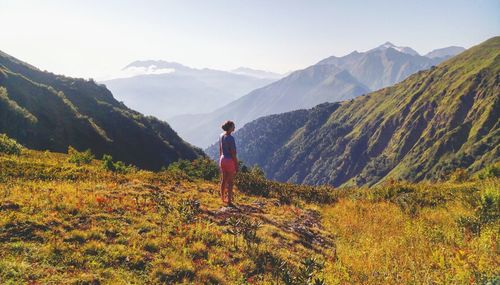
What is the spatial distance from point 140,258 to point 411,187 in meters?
17.4

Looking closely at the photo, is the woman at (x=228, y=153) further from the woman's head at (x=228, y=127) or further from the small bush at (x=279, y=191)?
the small bush at (x=279, y=191)

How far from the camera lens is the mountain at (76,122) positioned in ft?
255

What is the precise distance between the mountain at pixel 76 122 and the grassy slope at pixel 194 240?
211ft

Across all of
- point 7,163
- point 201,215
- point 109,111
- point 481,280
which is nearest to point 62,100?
point 109,111

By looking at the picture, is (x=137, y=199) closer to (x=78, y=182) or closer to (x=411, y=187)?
(x=78, y=182)

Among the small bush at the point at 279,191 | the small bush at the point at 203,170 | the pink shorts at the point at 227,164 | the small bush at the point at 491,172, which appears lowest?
the small bush at the point at 491,172

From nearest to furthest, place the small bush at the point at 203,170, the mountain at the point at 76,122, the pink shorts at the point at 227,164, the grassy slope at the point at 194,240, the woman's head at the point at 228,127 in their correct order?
1. the grassy slope at the point at 194,240
2. the woman's head at the point at 228,127
3. the pink shorts at the point at 227,164
4. the small bush at the point at 203,170
5. the mountain at the point at 76,122

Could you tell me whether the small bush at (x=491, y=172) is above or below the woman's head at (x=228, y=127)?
below

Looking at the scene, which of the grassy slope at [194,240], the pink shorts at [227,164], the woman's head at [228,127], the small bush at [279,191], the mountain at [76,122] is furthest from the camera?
the mountain at [76,122]

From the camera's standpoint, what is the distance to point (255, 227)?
10812 mm

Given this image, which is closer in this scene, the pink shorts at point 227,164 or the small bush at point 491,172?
the pink shorts at point 227,164

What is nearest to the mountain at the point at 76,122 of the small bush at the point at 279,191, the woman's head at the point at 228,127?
the small bush at the point at 279,191

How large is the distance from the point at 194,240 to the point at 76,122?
4069 inches

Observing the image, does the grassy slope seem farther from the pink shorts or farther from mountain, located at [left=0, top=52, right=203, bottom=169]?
mountain, located at [left=0, top=52, right=203, bottom=169]
